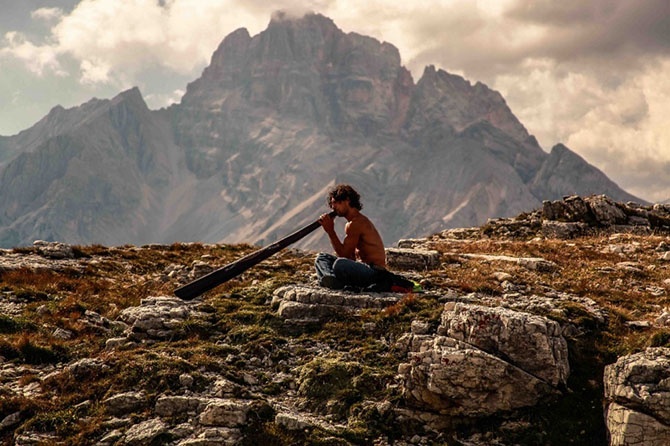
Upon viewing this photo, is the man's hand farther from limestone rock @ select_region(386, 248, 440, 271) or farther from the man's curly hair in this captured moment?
limestone rock @ select_region(386, 248, 440, 271)

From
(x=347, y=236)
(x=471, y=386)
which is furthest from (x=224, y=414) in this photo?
(x=347, y=236)

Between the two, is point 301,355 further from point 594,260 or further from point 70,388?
point 594,260

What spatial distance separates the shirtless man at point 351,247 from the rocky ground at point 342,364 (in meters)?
0.75

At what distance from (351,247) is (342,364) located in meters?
4.54

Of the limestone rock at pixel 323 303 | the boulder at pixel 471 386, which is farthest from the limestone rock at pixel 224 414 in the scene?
the limestone rock at pixel 323 303

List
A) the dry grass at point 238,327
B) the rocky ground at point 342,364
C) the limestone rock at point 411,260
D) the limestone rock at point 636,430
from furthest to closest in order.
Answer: the limestone rock at point 411,260 → the dry grass at point 238,327 → the rocky ground at point 342,364 → the limestone rock at point 636,430

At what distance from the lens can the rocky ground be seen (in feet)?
34.6

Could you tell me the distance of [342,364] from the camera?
1273 cm

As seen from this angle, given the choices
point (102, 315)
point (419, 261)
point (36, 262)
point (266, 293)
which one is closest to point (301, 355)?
point (266, 293)

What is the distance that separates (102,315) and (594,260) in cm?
1926

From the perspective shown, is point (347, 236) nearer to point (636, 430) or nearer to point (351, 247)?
point (351, 247)

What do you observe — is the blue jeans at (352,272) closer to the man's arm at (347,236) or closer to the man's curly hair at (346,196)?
the man's arm at (347,236)

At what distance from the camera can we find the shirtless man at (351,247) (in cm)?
1622

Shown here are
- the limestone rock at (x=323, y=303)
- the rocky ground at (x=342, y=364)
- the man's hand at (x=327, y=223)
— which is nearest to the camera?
the rocky ground at (x=342, y=364)
